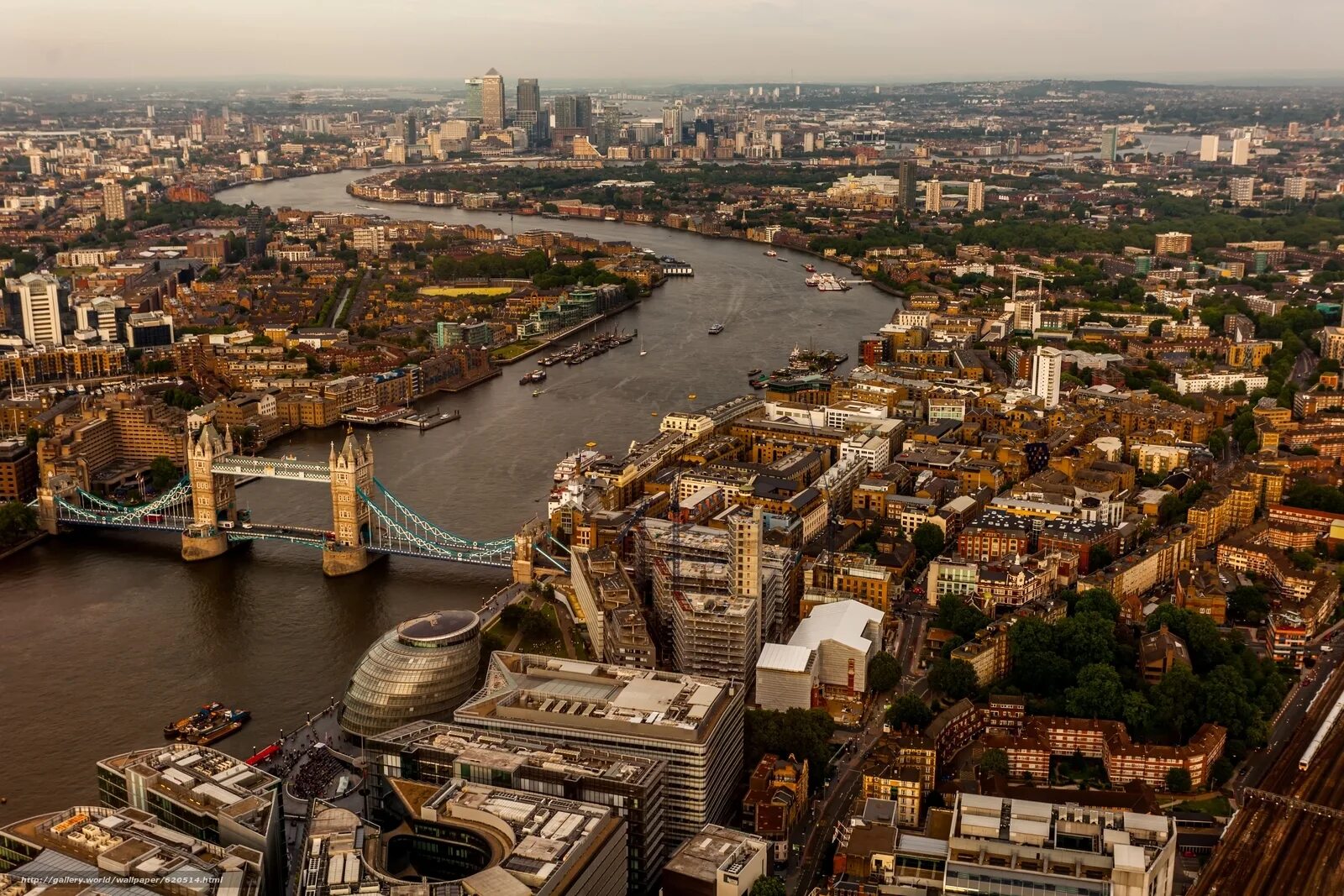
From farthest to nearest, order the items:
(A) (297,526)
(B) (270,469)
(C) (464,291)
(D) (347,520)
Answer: (C) (464,291) → (A) (297,526) → (B) (270,469) → (D) (347,520)

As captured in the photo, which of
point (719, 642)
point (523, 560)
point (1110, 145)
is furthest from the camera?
point (1110, 145)

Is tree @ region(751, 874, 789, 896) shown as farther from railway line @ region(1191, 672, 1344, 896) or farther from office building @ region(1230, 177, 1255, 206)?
office building @ region(1230, 177, 1255, 206)

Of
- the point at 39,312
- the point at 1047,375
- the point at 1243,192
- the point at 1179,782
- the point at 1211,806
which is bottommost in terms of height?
the point at 1211,806

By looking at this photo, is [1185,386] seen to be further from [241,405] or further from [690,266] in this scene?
[690,266]

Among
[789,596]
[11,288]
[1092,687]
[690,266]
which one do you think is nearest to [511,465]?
[789,596]

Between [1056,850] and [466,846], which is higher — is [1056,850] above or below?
below

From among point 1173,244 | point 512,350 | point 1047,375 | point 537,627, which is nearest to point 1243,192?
point 1173,244

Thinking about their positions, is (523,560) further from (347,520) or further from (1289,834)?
(1289,834)
